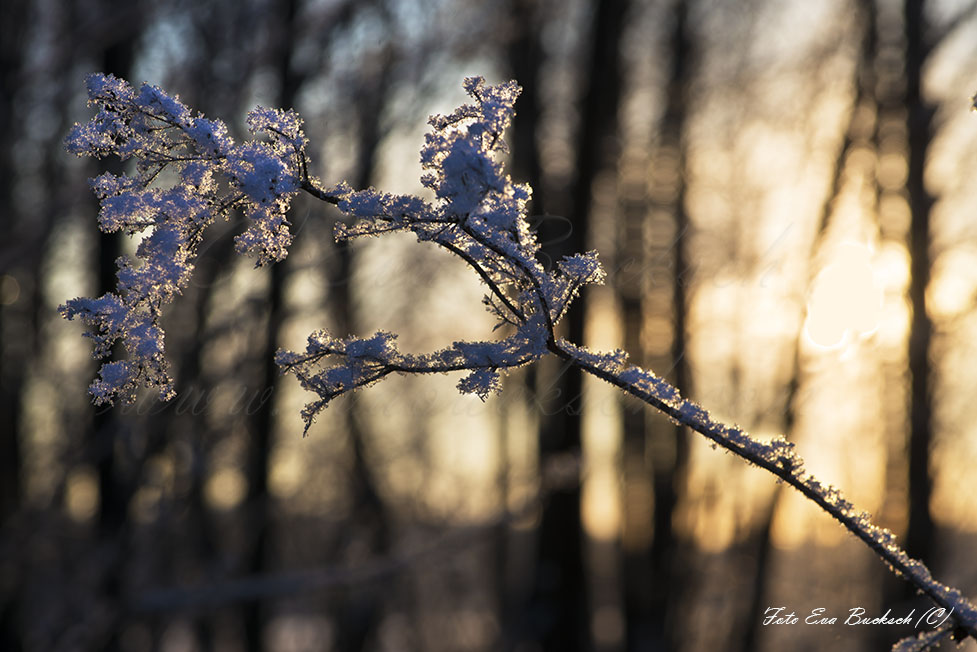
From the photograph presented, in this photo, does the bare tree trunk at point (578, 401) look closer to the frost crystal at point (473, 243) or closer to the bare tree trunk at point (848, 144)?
the bare tree trunk at point (848, 144)

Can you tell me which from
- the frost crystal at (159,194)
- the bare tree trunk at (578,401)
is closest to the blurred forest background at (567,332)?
the bare tree trunk at (578,401)

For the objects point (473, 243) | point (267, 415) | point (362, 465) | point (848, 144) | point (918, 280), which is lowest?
point (473, 243)

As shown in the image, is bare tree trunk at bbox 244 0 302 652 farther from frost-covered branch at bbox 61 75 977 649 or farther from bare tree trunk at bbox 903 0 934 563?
bare tree trunk at bbox 903 0 934 563

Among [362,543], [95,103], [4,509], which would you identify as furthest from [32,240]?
[362,543]

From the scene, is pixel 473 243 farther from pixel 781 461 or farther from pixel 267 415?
pixel 267 415

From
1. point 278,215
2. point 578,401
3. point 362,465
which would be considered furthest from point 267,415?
point 278,215

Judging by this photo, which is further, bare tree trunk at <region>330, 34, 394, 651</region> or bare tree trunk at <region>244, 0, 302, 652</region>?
bare tree trunk at <region>330, 34, 394, 651</region>

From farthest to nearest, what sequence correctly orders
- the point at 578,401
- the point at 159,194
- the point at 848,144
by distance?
the point at 848,144 < the point at 578,401 < the point at 159,194

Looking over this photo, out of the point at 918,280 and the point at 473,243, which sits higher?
the point at 918,280

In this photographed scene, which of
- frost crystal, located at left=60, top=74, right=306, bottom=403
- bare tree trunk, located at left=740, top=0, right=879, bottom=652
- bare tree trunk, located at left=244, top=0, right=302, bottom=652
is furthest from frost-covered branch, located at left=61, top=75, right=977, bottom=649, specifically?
bare tree trunk, located at left=740, top=0, right=879, bottom=652
